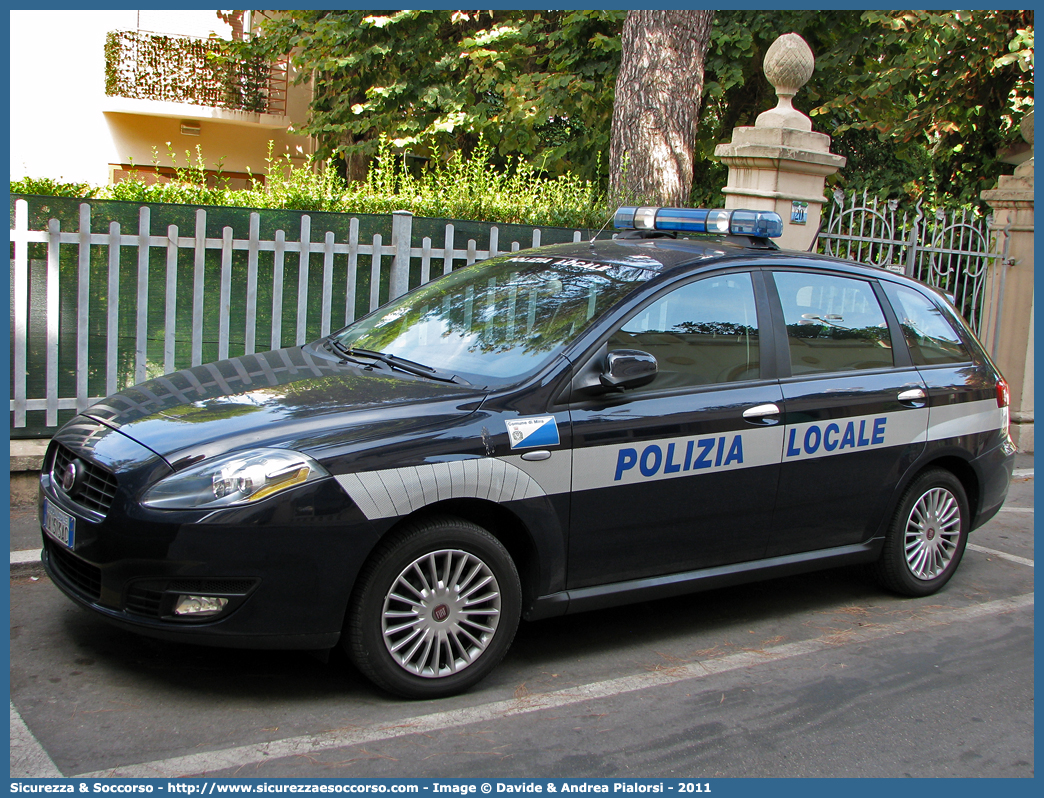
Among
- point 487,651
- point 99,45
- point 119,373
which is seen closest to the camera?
point 487,651

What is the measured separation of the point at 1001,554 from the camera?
650 centimetres

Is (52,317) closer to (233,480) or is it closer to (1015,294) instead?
(233,480)

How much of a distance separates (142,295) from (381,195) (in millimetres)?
2000

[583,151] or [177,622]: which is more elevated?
[583,151]

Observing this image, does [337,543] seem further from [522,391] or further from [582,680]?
[582,680]

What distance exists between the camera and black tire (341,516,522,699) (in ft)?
11.8

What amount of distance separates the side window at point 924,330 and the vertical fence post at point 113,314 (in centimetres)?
444

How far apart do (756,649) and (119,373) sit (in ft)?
13.6

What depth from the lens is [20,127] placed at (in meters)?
18.6

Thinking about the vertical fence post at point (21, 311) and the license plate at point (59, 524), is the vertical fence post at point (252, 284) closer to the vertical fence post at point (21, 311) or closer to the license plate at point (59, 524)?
the vertical fence post at point (21, 311)

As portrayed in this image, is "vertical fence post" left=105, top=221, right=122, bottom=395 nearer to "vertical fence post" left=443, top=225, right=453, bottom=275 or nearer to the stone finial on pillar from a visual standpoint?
"vertical fence post" left=443, top=225, right=453, bottom=275

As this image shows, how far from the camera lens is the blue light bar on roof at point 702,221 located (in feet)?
16.5

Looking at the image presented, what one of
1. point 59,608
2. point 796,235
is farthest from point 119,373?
point 796,235

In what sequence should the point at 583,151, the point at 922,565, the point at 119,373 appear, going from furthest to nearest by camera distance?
the point at 583,151, the point at 119,373, the point at 922,565
